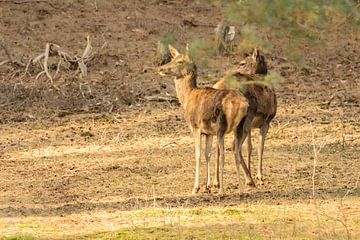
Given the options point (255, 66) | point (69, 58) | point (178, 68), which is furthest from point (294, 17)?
point (69, 58)

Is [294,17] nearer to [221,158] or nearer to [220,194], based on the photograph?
[221,158]

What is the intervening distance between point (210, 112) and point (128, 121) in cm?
529

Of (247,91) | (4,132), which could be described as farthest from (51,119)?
(247,91)

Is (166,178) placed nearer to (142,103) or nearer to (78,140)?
(78,140)

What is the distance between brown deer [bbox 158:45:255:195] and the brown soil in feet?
1.40

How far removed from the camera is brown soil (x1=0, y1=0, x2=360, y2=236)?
12688 millimetres

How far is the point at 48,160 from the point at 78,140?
1.36 m

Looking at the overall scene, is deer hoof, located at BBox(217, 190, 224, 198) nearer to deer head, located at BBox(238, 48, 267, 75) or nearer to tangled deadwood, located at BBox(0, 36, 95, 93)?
deer head, located at BBox(238, 48, 267, 75)

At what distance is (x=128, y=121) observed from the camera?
17297 mm

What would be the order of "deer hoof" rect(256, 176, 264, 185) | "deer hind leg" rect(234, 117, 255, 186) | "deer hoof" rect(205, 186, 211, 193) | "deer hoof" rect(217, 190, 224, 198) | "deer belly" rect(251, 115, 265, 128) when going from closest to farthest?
"deer hoof" rect(217, 190, 224, 198), "deer hind leg" rect(234, 117, 255, 186), "deer hoof" rect(205, 186, 211, 193), "deer belly" rect(251, 115, 265, 128), "deer hoof" rect(256, 176, 264, 185)

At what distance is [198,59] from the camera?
9.55 m

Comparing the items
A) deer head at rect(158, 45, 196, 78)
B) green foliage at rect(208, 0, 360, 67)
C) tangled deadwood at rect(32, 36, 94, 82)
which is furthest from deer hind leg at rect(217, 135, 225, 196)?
tangled deadwood at rect(32, 36, 94, 82)

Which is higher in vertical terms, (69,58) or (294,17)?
(294,17)

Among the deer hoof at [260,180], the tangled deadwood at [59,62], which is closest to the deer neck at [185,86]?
the deer hoof at [260,180]
